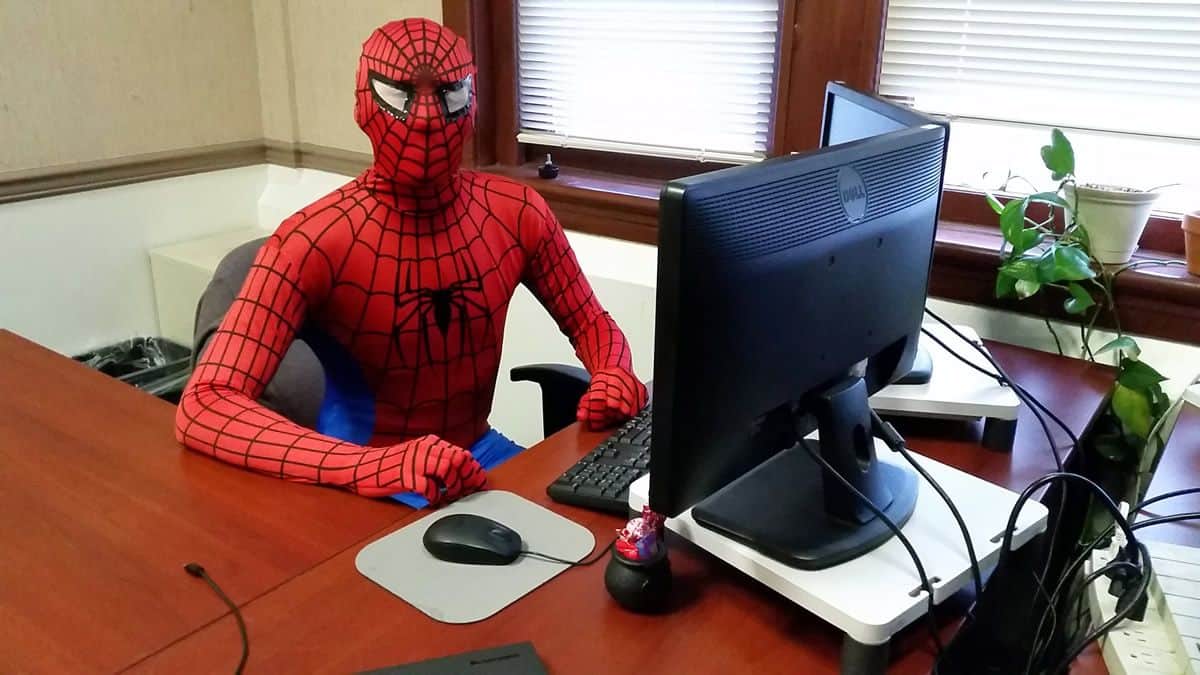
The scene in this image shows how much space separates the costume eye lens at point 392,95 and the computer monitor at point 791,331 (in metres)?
0.63

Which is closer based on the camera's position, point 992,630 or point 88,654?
point 88,654

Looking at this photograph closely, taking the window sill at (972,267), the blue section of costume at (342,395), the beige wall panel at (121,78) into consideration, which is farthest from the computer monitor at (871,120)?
the beige wall panel at (121,78)

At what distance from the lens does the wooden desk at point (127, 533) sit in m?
0.88

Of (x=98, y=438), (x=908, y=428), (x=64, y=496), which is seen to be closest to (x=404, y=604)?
(x=64, y=496)

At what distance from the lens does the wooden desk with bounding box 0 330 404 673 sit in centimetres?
88

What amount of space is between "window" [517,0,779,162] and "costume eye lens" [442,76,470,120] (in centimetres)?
87

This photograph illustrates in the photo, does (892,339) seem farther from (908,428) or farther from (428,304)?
(428,304)

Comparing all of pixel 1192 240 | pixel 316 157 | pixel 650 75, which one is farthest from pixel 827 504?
pixel 316 157

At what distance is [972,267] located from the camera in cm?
161

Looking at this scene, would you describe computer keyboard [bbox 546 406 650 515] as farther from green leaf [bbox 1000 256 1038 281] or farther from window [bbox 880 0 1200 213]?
window [bbox 880 0 1200 213]

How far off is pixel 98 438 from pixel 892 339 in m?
1.04

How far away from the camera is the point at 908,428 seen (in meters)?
1.26

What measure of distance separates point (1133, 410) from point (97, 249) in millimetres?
2384

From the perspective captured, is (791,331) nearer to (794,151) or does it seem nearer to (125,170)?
(794,151)
